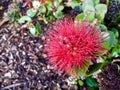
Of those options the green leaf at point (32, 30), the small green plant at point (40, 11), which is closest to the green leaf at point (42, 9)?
the small green plant at point (40, 11)

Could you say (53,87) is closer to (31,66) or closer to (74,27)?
(31,66)

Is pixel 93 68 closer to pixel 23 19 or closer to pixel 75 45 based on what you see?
pixel 75 45

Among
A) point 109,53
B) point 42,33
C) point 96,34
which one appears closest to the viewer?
point 96,34

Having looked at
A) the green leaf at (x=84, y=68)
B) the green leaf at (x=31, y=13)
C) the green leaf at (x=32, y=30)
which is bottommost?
the green leaf at (x=84, y=68)

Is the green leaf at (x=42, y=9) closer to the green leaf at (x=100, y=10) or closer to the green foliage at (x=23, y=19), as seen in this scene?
the green foliage at (x=23, y=19)

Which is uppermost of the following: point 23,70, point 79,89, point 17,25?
point 17,25

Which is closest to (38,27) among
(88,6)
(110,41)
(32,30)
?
(32,30)

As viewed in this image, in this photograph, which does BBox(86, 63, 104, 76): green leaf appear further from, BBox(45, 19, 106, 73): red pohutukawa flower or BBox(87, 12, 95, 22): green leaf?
BBox(87, 12, 95, 22): green leaf

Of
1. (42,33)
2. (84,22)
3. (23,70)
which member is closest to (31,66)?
(23,70)
